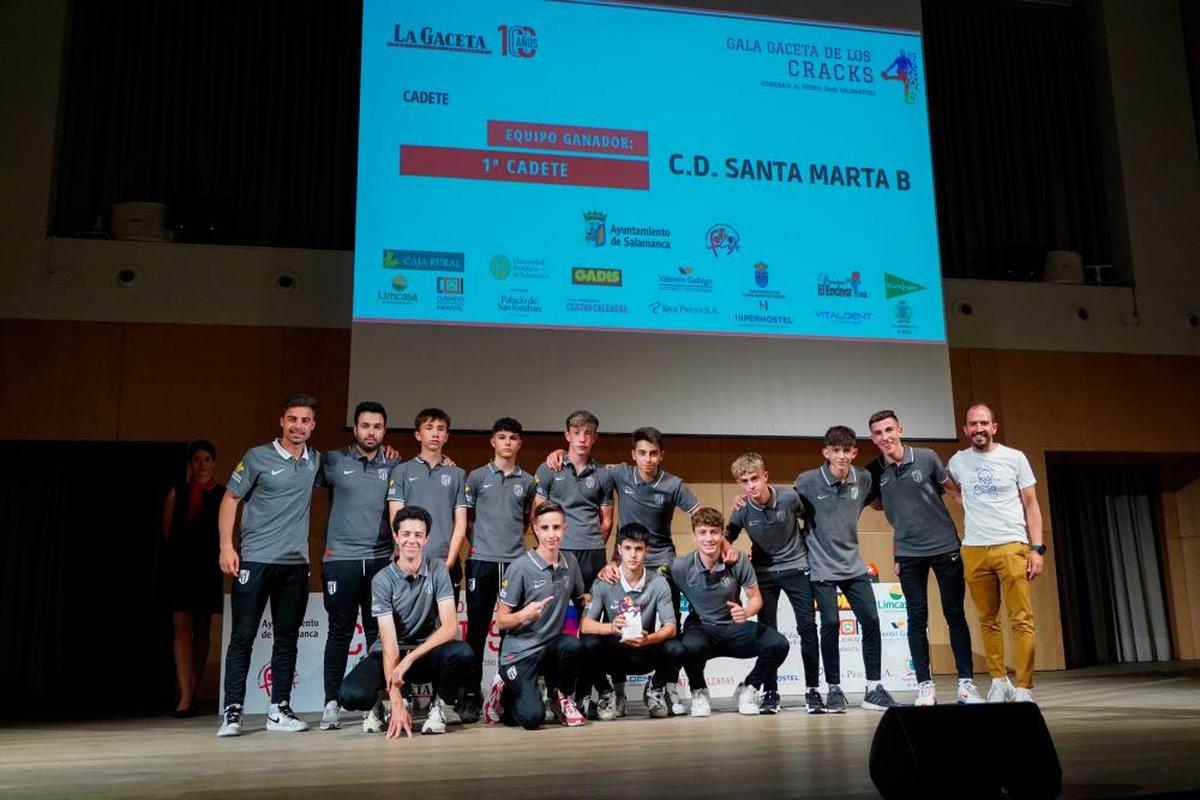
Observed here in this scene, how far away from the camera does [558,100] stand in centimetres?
629

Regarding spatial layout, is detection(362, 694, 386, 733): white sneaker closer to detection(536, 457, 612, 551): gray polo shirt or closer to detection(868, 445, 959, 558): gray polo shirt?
detection(536, 457, 612, 551): gray polo shirt

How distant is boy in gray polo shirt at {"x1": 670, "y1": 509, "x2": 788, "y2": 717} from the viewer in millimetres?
4551

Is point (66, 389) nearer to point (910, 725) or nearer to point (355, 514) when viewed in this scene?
point (355, 514)

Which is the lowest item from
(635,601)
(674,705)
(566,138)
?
(674,705)

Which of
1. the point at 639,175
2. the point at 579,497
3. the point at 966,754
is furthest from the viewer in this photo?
the point at 639,175

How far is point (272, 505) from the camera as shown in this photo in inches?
170

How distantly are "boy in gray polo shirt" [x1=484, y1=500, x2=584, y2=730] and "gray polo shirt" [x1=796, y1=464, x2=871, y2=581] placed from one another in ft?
4.06

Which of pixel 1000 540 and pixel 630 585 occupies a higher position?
pixel 1000 540

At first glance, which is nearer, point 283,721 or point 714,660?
point 283,721

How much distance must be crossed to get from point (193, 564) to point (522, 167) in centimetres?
307

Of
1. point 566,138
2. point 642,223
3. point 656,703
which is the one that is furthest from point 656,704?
point 566,138

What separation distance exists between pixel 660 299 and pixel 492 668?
2.52m

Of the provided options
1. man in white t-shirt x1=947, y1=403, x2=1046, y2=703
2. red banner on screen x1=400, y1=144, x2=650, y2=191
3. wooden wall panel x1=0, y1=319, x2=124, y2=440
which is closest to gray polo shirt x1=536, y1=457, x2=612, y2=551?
man in white t-shirt x1=947, y1=403, x2=1046, y2=703

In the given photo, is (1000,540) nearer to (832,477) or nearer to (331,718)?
(832,477)
